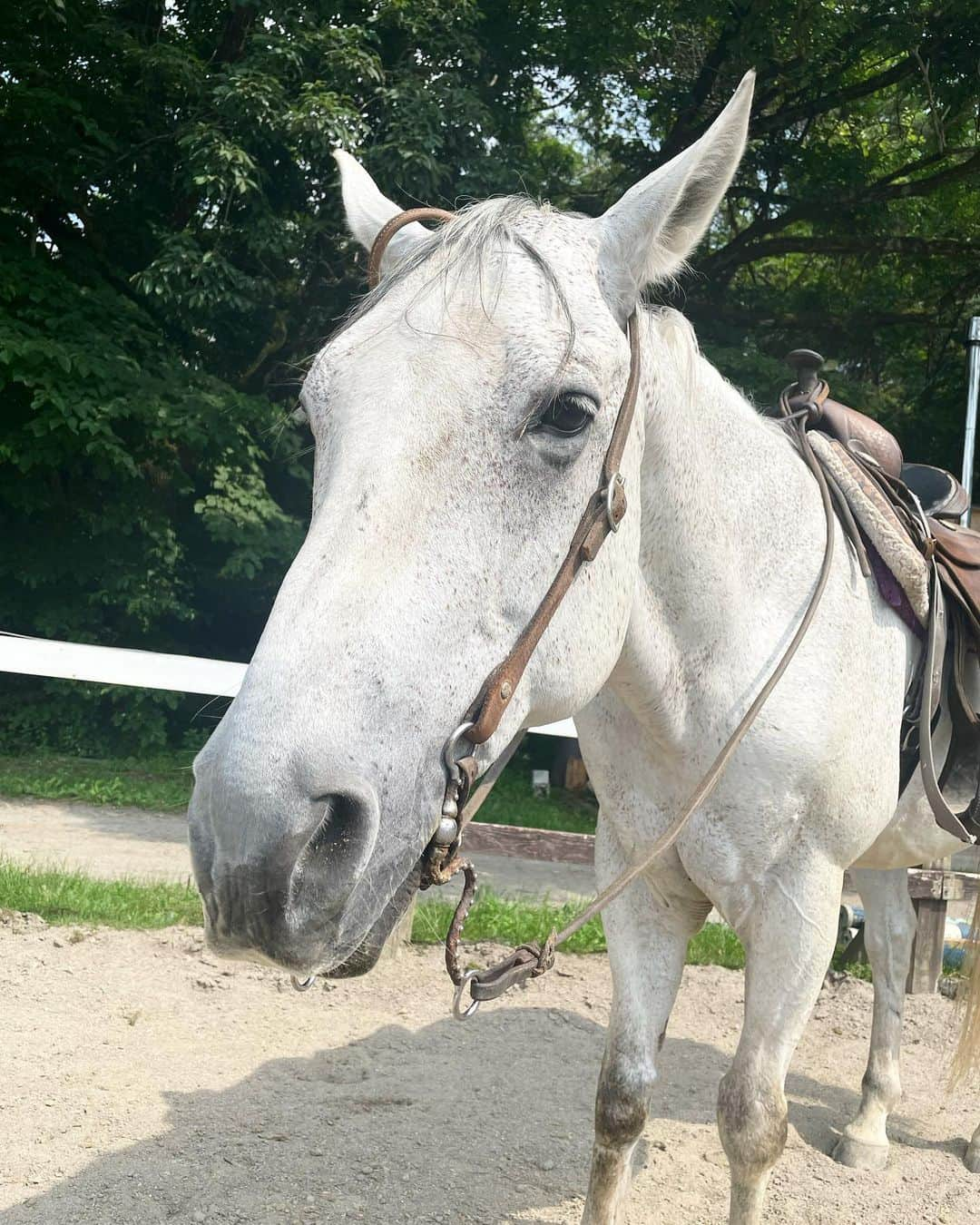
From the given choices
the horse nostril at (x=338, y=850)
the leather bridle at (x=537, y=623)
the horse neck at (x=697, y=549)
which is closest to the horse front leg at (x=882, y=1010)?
the horse neck at (x=697, y=549)

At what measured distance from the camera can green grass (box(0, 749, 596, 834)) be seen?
8.09 meters

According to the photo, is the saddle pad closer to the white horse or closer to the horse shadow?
the white horse

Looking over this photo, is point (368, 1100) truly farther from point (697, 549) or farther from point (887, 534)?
point (887, 534)

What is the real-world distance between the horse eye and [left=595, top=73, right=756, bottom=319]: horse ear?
0.86ft

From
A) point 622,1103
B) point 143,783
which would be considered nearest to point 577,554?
point 622,1103

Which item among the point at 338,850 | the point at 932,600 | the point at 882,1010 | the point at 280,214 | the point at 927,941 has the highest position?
the point at 280,214

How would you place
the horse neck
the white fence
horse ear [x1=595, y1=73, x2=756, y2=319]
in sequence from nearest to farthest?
horse ear [x1=595, y1=73, x2=756, y2=319] → the horse neck → the white fence

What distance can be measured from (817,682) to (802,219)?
8.91 meters

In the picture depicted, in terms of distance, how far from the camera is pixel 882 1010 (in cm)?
349

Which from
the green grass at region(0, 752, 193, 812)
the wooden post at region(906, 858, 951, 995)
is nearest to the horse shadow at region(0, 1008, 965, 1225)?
the wooden post at region(906, 858, 951, 995)

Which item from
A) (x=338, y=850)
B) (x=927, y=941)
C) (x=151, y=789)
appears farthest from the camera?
(x=151, y=789)

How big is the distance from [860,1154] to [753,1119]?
128 cm

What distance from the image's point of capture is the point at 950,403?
409 inches

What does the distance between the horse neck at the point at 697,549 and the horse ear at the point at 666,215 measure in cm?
14
